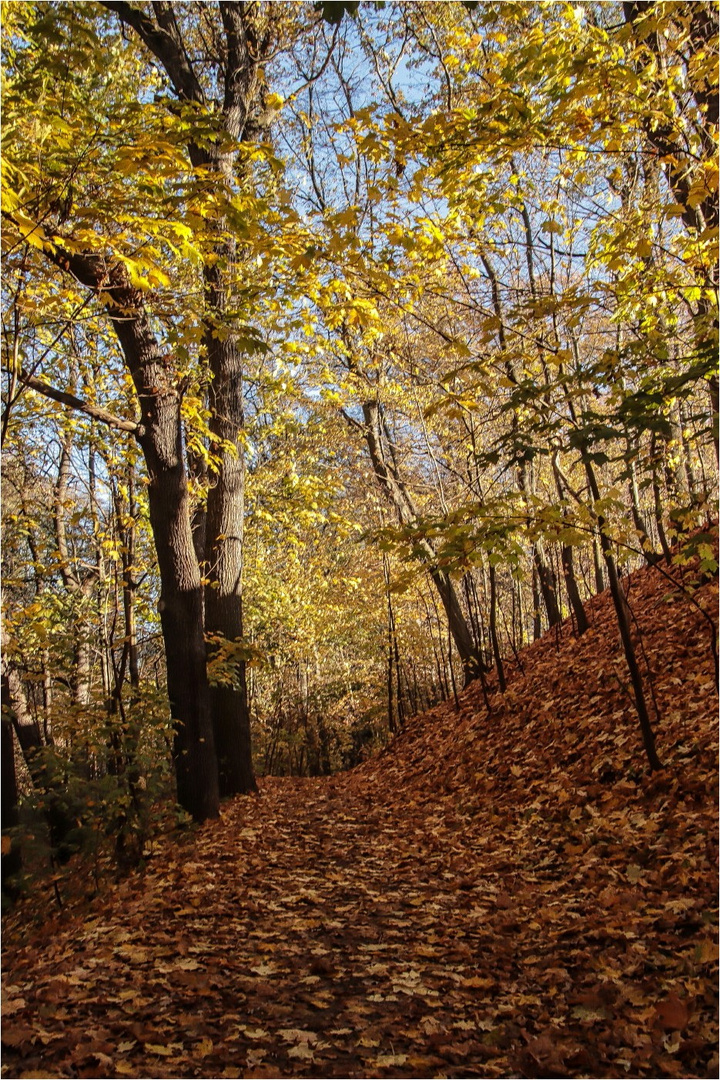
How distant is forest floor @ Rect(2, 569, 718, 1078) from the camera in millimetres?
2621

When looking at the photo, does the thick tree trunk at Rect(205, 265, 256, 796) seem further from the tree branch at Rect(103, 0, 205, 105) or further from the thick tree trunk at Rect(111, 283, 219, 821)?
the tree branch at Rect(103, 0, 205, 105)

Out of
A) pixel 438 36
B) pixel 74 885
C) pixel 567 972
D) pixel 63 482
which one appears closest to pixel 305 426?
pixel 63 482

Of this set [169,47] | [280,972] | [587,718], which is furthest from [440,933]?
[169,47]

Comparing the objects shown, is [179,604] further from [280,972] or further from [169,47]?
[169,47]

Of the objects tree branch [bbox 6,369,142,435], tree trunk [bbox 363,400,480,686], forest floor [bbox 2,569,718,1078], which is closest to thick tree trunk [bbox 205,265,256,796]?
forest floor [bbox 2,569,718,1078]

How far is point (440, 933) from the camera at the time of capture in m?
3.94

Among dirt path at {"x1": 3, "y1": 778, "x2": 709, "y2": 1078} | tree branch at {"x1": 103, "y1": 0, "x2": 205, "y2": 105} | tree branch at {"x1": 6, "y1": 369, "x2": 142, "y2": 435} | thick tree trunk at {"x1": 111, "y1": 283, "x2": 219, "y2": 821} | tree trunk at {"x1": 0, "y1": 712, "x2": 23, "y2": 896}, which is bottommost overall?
dirt path at {"x1": 3, "y1": 778, "x2": 709, "y2": 1078}

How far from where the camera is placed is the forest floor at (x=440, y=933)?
2621mm

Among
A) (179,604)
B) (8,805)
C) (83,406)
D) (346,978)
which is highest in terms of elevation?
(83,406)

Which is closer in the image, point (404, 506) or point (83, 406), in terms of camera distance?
point (83, 406)

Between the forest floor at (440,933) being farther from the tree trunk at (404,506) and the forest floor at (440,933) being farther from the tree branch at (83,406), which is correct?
the tree trunk at (404,506)

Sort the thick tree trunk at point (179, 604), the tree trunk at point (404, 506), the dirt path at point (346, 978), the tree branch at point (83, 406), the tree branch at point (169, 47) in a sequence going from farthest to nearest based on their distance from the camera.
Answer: the tree trunk at point (404, 506) → the tree branch at point (169, 47) → the thick tree trunk at point (179, 604) → the tree branch at point (83, 406) → the dirt path at point (346, 978)

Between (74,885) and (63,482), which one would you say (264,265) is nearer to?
(74,885)

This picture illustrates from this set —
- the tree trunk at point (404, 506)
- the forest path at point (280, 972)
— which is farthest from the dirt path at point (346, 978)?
the tree trunk at point (404, 506)
